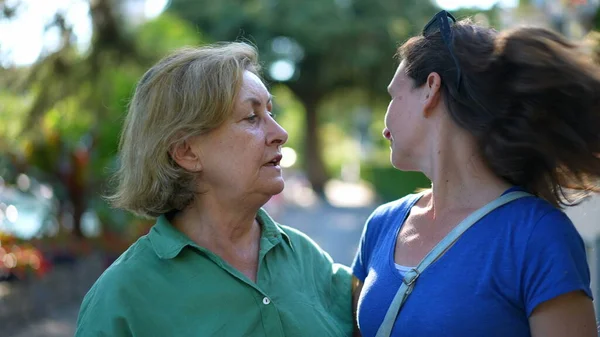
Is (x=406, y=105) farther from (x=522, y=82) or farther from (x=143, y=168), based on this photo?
(x=143, y=168)

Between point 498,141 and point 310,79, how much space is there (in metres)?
31.4

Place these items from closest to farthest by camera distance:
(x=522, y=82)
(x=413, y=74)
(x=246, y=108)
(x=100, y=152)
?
(x=522, y=82) → (x=413, y=74) → (x=246, y=108) → (x=100, y=152)

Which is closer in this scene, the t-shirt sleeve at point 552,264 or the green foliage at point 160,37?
the t-shirt sleeve at point 552,264

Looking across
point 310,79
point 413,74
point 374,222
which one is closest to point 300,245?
point 374,222

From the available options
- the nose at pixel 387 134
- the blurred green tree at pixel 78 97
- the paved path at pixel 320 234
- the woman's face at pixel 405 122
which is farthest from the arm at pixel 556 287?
the paved path at pixel 320 234

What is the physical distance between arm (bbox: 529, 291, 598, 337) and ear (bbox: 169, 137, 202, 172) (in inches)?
45.9

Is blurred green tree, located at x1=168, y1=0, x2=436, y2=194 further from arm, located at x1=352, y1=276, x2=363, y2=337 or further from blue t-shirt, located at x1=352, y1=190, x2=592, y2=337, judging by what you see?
blue t-shirt, located at x1=352, y1=190, x2=592, y2=337

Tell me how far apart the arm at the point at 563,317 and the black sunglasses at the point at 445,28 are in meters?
0.64

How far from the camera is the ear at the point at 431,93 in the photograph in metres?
2.29

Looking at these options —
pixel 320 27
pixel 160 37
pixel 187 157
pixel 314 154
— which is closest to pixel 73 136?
pixel 160 37

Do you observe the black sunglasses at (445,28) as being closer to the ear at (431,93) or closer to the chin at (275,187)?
the ear at (431,93)

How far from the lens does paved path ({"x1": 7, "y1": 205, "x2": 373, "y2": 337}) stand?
27.9ft

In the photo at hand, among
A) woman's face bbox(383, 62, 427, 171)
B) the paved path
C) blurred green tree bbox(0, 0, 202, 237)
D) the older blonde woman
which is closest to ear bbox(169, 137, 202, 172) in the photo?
the older blonde woman

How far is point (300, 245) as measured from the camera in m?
2.85
